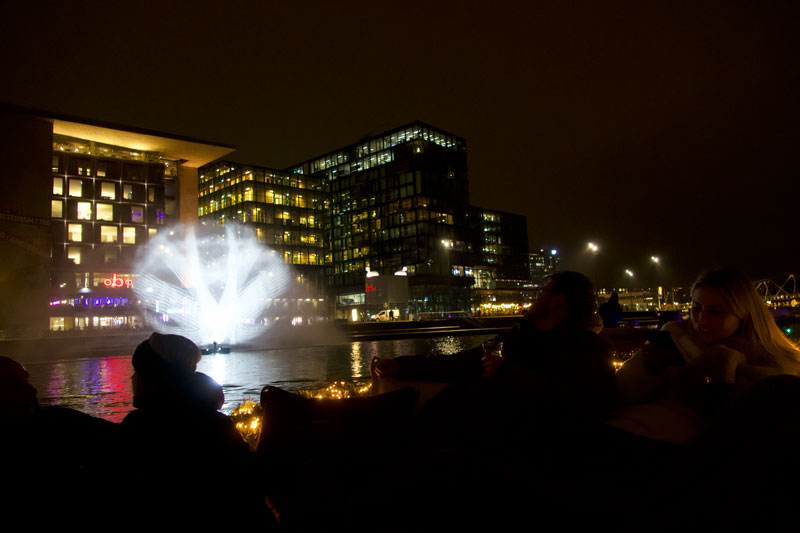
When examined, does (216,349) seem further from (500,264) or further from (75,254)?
(500,264)

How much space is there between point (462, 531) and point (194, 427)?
1397 millimetres

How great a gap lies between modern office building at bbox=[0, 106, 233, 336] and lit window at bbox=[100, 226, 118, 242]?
0.11 m

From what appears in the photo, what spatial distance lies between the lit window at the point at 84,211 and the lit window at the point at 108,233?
6.67 ft

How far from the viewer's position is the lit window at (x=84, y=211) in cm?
6219

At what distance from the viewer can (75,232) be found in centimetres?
6159

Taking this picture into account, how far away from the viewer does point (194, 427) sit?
2395 millimetres

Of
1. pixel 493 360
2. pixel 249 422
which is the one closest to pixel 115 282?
pixel 249 422

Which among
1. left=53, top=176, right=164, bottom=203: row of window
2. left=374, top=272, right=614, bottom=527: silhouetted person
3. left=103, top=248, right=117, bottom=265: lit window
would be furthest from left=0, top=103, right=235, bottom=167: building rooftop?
left=374, top=272, right=614, bottom=527: silhouetted person

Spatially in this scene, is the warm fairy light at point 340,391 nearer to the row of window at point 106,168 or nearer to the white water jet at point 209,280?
the white water jet at point 209,280

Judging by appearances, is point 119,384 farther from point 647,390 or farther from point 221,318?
point 221,318

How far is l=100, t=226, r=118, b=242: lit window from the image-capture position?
6328 cm

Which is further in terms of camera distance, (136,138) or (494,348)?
(136,138)

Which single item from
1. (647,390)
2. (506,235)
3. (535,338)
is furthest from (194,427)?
(506,235)

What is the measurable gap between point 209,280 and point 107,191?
71.4 ft
